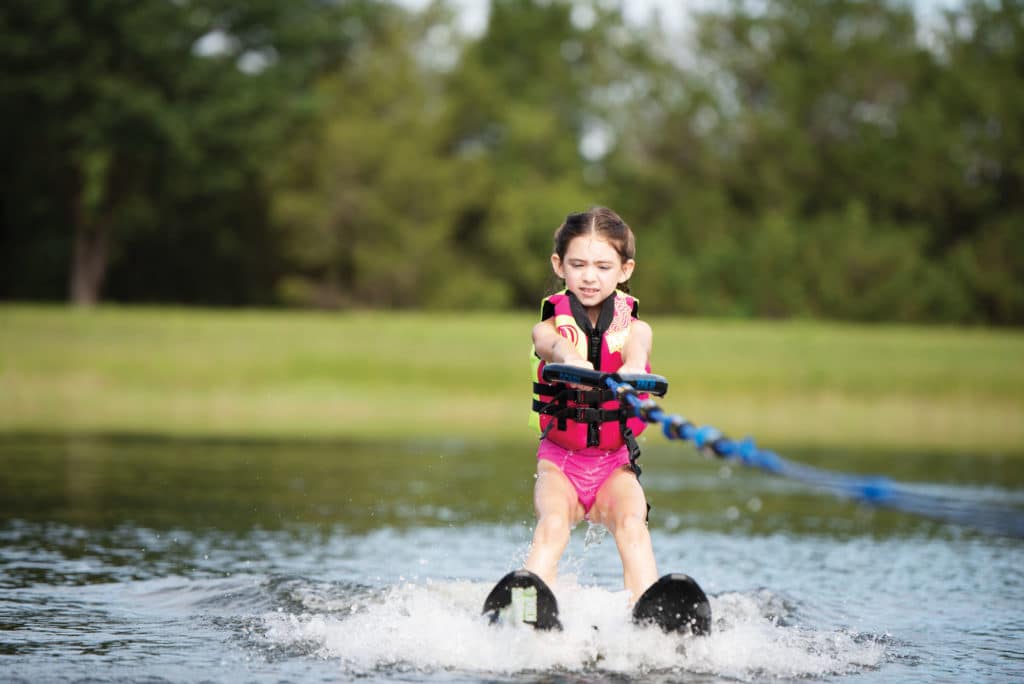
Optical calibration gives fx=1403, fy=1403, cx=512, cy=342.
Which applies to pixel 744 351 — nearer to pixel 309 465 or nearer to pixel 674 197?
pixel 309 465

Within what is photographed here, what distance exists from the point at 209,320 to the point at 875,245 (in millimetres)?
20895

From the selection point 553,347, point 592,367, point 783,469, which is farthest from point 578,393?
point 783,469

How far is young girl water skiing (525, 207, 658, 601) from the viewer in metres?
5.98

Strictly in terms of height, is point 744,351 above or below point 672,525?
above

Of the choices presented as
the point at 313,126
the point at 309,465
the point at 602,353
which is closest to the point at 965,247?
the point at 313,126

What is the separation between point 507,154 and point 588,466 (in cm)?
4121

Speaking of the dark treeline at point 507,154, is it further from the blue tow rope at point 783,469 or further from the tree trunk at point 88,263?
the blue tow rope at point 783,469

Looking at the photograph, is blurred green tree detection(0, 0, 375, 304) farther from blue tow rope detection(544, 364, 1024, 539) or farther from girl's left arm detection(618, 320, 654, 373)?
blue tow rope detection(544, 364, 1024, 539)

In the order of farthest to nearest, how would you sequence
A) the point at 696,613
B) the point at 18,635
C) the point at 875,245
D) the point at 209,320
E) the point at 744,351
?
the point at 875,245, the point at 209,320, the point at 744,351, the point at 18,635, the point at 696,613

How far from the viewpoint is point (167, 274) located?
157ft

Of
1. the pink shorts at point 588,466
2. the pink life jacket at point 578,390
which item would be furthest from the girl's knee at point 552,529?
the pink life jacket at point 578,390

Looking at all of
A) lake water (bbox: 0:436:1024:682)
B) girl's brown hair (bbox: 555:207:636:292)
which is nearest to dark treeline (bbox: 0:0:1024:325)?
lake water (bbox: 0:436:1024:682)

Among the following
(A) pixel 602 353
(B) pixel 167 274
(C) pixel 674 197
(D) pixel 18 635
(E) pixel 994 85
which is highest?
(E) pixel 994 85

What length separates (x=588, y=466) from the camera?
20.0 feet
